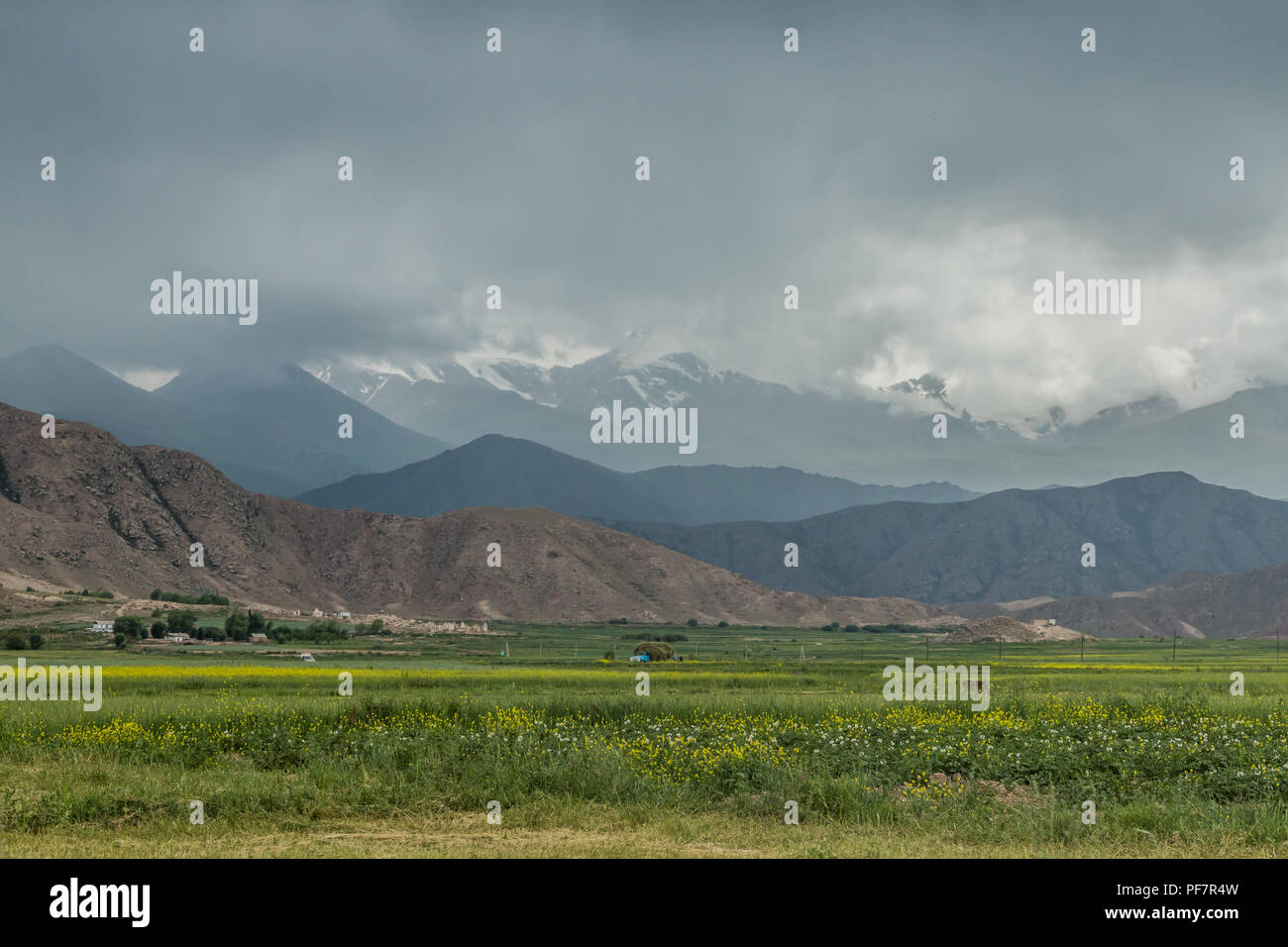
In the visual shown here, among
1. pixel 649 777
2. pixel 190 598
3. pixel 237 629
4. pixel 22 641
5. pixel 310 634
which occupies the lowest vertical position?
pixel 310 634

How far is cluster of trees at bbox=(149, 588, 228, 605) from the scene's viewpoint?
141 metres

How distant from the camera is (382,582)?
19425 centimetres

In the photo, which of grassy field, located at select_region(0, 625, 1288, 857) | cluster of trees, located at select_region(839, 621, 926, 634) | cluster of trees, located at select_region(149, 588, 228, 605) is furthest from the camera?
cluster of trees, located at select_region(839, 621, 926, 634)

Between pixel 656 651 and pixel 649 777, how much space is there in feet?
228

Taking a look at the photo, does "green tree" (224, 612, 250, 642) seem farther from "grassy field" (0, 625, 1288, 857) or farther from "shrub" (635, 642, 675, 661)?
"grassy field" (0, 625, 1288, 857)

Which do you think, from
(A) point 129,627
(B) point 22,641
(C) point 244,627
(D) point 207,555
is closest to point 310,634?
(C) point 244,627

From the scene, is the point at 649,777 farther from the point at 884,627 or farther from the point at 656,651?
the point at 884,627

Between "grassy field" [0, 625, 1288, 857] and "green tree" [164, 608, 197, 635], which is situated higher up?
"grassy field" [0, 625, 1288, 857]

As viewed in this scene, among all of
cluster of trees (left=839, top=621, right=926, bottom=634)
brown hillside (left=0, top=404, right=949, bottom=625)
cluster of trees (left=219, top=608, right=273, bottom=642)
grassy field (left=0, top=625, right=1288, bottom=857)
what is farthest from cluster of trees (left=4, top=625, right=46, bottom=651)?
cluster of trees (left=839, top=621, right=926, bottom=634)

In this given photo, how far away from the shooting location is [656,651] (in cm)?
9062

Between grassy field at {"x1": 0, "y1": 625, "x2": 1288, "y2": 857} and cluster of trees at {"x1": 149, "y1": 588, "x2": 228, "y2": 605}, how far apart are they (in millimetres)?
119009

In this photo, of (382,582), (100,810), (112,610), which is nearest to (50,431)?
(382,582)

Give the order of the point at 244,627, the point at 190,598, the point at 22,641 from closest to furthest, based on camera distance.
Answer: the point at 22,641 < the point at 244,627 < the point at 190,598
